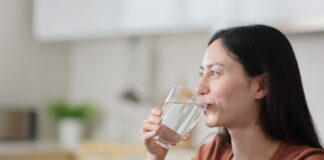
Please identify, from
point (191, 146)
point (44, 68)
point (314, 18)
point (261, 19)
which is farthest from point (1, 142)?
point (314, 18)

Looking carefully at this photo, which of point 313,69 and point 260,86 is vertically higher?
point 260,86

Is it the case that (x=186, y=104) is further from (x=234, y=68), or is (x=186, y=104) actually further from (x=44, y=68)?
(x=44, y=68)

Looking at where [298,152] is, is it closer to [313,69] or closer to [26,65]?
[313,69]

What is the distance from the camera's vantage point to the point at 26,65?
4309mm

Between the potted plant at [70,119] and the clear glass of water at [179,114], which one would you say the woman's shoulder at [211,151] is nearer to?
the clear glass of water at [179,114]

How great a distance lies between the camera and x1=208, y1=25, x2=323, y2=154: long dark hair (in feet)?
4.17

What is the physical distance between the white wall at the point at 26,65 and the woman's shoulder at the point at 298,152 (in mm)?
3183

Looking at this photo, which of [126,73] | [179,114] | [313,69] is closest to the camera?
[179,114]

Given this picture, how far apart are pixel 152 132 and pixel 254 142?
244 mm

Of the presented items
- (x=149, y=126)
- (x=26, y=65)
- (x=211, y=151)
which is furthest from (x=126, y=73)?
(x=149, y=126)

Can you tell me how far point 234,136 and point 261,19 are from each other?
1610 mm

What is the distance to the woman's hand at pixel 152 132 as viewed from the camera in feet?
4.26

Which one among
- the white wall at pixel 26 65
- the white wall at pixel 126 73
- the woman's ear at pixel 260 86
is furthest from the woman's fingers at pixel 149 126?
the white wall at pixel 26 65

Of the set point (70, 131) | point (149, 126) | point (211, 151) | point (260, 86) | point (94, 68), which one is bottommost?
point (70, 131)
